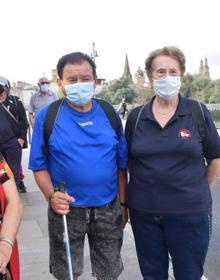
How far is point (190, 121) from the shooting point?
2738 mm

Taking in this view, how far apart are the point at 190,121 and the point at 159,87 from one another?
304 millimetres

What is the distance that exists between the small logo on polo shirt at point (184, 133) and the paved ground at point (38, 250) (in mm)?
1733

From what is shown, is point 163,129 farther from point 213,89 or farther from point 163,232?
point 213,89

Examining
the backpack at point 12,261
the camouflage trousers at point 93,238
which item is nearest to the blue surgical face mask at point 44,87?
the camouflage trousers at point 93,238

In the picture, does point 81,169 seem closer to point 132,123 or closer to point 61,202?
point 61,202

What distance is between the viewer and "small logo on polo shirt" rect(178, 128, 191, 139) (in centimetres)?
269

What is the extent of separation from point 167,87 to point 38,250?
2.56 m

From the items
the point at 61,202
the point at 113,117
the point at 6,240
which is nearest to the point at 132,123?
the point at 113,117

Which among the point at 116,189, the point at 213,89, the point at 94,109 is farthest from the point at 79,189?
the point at 213,89

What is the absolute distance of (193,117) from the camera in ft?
9.02

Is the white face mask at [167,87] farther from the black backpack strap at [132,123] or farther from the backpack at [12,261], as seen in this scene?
the backpack at [12,261]

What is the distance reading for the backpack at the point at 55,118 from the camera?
2676 millimetres

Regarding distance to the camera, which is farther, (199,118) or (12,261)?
(199,118)

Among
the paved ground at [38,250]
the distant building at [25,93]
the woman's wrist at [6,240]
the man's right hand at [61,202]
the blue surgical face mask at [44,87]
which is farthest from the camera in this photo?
the distant building at [25,93]
